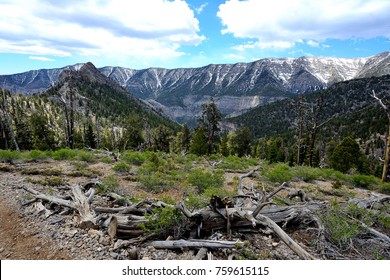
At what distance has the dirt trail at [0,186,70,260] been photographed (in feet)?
18.6

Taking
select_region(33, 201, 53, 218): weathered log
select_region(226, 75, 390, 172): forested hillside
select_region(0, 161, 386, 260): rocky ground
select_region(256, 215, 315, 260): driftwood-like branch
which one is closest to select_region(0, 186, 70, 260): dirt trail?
select_region(0, 161, 386, 260): rocky ground

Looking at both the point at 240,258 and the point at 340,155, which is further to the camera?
the point at 340,155

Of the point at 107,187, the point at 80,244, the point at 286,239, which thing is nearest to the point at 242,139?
the point at 107,187

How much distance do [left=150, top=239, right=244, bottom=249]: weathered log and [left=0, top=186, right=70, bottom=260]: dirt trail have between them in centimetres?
197

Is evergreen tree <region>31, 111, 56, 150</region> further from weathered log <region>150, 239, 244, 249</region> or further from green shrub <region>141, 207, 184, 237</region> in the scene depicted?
weathered log <region>150, 239, 244, 249</region>

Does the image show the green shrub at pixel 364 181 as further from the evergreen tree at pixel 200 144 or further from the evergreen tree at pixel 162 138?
the evergreen tree at pixel 162 138

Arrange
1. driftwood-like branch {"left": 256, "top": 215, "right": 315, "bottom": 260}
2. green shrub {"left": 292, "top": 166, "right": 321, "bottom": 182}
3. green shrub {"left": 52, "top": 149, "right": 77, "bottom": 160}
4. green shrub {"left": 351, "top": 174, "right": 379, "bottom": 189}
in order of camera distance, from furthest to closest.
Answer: green shrub {"left": 52, "top": 149, "right": 77, "bottom": 160}, green shrub {"left": 292, "top": 166, "right": 321, "bottom": 182}, green shrub {"left": 351, "top": 174, "right": 379, "bottom": 189}, driftwood-like branch {"left": 256, "top": 215, "right": 315, "bottom": 260}

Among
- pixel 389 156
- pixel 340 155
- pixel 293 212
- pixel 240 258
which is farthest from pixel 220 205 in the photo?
pixel 340 155

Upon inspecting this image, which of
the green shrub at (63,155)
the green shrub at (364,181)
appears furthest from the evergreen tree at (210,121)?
the green shrub at (364,181)

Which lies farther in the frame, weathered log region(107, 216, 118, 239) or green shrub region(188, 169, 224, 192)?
green shrub region(188, 169, 224, 192)

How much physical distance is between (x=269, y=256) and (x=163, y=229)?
2436 millimetres

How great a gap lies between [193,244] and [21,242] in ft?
14.0

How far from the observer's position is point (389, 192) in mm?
15688

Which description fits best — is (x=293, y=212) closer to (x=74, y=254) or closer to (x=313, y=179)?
(x=74, y=254)
